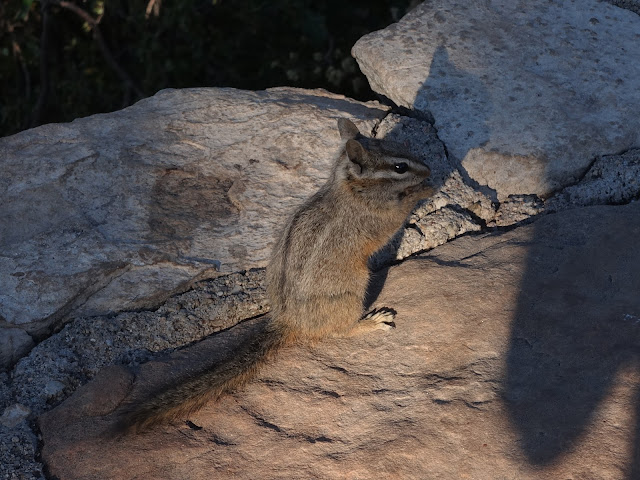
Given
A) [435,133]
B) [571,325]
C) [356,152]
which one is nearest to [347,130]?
[356,152]

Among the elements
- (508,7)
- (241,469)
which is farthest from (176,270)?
(508,7)

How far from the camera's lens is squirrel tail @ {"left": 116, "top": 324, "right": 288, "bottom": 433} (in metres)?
2.75

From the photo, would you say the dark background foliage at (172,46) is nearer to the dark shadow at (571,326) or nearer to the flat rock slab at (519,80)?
Answer: the flat rock slab at (519,80)

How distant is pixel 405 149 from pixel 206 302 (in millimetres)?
1211

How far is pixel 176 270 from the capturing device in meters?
3.38

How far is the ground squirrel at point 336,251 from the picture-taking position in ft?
10.5

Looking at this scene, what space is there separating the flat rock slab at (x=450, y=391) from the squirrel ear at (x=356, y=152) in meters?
0.59

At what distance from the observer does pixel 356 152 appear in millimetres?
3441

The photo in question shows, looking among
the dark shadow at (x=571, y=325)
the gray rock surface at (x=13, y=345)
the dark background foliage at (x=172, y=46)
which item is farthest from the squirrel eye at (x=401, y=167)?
the dark background foliage at (x=172, y=46)

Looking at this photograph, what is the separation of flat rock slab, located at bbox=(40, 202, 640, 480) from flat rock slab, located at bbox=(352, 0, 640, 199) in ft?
1.58

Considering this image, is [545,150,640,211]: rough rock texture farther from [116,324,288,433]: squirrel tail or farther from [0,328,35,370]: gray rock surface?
[0,328,35,370]: gray rock surface

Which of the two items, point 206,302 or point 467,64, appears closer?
point 206,302

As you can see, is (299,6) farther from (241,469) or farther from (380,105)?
(241,469)

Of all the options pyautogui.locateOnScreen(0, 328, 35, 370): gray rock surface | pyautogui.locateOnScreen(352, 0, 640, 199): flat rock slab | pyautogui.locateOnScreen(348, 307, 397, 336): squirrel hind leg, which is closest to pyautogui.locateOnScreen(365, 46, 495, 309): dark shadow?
pyautogui.locateOnScreen(352, 0, 640, 199): flat rock slab
